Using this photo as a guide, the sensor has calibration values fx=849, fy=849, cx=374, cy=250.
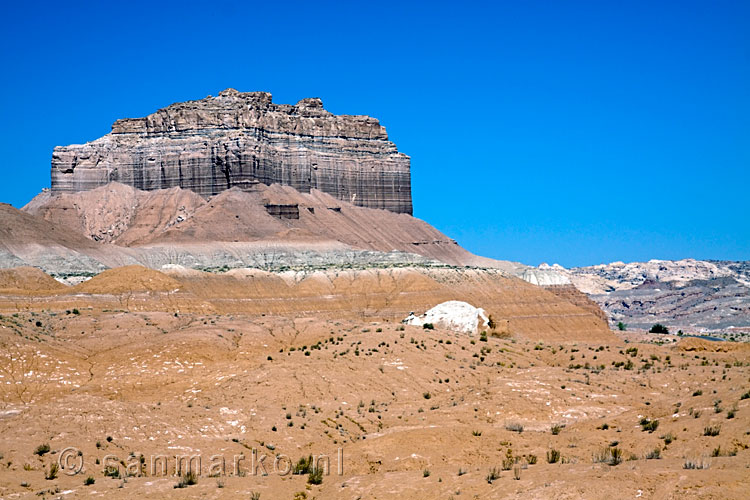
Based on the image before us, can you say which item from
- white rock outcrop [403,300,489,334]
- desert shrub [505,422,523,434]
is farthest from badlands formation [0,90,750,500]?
desert shrub [505,422,523,434]

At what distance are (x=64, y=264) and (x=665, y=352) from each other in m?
79.1

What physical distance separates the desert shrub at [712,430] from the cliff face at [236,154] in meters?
130

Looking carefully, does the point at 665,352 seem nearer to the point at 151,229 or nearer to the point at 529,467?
the point at 529,467

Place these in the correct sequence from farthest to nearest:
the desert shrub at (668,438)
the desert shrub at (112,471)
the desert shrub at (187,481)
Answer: the desert shrub at (112,471) → the desert shrub at (668,438) → the desert shrub at (187,481)

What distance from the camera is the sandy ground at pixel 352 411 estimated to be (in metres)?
18.9

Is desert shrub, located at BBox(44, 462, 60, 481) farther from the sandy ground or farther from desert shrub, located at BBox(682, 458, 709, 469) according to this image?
desert shrub, located at BBox(682, 458, 709, 469)

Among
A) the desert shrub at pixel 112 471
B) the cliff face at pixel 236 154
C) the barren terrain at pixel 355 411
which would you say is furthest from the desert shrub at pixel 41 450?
the cliff face at pixel 236 154

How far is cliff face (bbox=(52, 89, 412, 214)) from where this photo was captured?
150m

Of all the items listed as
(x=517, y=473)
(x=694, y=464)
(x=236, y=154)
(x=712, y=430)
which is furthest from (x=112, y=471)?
(x=236, y=154)

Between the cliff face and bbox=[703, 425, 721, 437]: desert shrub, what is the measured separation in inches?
5114

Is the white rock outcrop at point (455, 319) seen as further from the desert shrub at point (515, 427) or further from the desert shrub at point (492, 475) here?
the desert shrub at point (492, 475)

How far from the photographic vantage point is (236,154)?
148 meters

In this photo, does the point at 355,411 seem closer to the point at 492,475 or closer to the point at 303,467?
the point at 303,467

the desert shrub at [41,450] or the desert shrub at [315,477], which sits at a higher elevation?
the desert shrub at [41,450]
